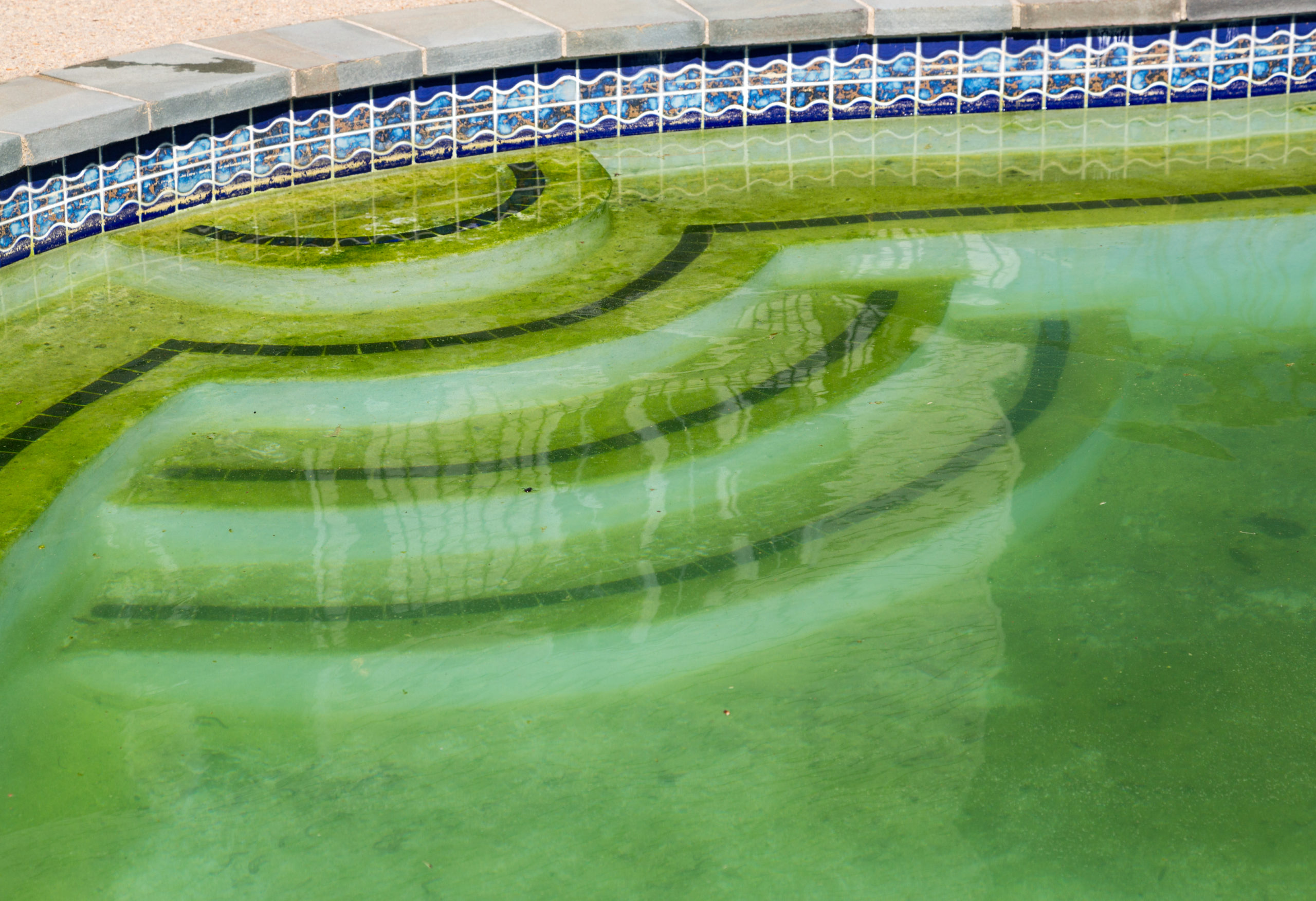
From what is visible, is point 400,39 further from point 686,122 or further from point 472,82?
point 686,122

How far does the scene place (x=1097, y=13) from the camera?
6.53 metres

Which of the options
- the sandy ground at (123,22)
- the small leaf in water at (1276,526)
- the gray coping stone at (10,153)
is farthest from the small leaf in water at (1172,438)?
the sandy ground at (123,22)

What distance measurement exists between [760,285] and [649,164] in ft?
4.58

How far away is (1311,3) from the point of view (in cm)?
663

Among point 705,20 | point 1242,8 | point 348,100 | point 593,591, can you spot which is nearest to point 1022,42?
point 1242,8

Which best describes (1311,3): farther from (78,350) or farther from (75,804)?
(75,804)

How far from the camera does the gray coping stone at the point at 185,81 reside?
5359 millimetres

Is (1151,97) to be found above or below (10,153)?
above

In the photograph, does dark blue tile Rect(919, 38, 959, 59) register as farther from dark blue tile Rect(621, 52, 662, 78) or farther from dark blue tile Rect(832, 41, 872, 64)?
dark blue tile Rect(621, 52, 662, 78)

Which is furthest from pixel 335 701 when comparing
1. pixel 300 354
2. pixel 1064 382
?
pixel 1064 382

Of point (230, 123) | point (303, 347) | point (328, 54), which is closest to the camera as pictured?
point (303, 347)

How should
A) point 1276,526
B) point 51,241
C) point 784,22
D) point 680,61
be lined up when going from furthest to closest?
point 680,61
point 784,22
point 51,241
point 1276,526

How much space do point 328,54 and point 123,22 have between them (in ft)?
4.12

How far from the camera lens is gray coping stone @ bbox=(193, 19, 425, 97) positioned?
571 cm
